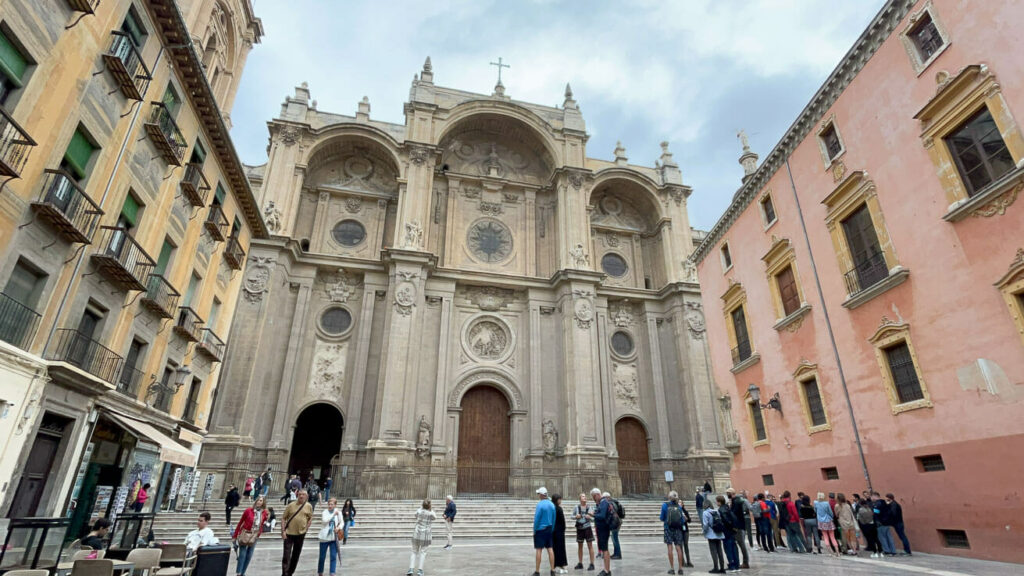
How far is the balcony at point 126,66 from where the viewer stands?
10.5 metres

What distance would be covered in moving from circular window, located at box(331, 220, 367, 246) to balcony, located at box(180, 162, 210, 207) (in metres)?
11.9

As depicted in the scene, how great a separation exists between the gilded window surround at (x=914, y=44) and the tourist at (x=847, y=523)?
948 centimetres

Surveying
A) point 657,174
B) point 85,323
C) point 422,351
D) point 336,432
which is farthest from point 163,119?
point 657,174

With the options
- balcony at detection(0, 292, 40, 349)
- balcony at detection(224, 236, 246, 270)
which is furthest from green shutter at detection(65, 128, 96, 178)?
balcony at detection(224, 236, 246, 270)

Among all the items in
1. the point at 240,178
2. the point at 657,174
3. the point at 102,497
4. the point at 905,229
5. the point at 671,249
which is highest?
the point at 657,174

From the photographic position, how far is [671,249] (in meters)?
30.5

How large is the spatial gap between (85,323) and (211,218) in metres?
6.61

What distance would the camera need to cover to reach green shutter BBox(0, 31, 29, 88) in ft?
26.7

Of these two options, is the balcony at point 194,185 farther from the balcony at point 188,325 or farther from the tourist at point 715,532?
the tourist at point 715,532

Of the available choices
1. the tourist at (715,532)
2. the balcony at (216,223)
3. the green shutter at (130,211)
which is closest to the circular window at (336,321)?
the balcony at (216,223)

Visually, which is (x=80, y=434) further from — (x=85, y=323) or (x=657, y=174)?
(x=657, y=174)

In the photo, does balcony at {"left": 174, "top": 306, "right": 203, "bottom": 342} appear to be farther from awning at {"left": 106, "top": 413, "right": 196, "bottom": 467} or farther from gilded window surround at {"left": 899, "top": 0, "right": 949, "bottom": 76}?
gilded window surround at {"left": 899, "top": 0, "right": 949, "bottom": 76}

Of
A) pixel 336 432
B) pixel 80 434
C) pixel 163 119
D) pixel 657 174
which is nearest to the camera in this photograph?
pixel 80 434

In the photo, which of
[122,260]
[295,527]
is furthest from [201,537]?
[122,260]
